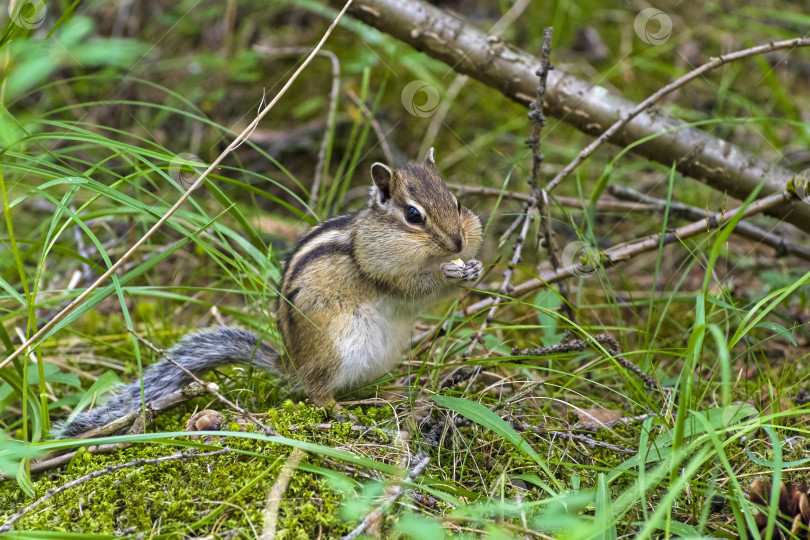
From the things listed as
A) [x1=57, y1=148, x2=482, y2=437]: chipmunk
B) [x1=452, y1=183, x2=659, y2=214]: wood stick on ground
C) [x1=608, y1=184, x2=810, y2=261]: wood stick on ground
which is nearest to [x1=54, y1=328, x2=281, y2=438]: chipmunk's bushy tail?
[x1=57, y1=148, x2=482, y2=437]: chipmunk

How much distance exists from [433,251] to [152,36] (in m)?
4.43

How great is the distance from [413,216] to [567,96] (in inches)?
46.4

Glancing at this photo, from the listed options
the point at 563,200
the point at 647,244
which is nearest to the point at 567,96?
the point at 563,200

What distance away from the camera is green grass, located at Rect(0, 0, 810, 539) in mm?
2014

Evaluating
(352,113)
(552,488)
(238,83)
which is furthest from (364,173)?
(552,488)

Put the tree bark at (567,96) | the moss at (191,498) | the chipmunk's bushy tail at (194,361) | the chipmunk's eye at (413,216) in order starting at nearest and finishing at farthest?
the moss at (191,498) → the chipmunk's bushy tail at (194,361) → the chipmunk's eye at (413,216) → the tree bark at (567,96)

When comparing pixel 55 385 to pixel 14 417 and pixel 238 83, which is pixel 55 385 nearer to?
pixel 14 417

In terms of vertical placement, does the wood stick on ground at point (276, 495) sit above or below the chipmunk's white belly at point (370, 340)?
below

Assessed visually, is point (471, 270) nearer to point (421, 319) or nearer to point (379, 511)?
point (421, 319)

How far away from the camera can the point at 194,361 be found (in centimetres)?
285

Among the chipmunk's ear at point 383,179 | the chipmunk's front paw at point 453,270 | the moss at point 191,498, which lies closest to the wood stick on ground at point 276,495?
the moss at point 191,498

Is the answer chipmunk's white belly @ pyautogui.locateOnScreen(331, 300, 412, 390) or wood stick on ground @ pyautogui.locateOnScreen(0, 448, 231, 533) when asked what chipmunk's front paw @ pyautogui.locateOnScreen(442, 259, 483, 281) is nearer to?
chipmunk's white belly @ pyautogui.locateOnScreen(331, 300, 412, 390)

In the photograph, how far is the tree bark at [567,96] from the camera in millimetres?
3441

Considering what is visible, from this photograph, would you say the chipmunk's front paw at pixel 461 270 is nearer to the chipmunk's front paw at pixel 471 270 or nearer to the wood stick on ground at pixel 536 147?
the chipmunk's front paw at pixel 471 270
